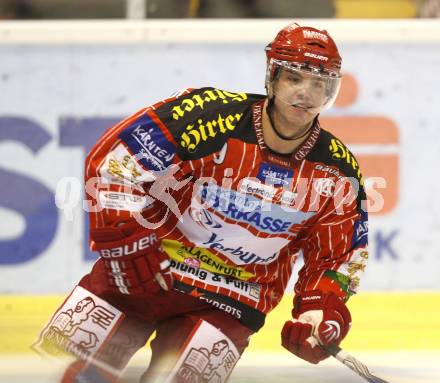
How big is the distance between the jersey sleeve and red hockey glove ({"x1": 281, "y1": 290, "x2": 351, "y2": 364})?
45mm

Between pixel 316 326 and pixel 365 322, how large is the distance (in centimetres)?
162

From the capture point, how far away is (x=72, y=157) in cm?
567

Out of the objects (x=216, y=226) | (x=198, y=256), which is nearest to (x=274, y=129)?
(x=216, y=226)

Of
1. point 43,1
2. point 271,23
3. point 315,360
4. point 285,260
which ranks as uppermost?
point 271,23

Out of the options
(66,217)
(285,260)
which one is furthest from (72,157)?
(285,260)

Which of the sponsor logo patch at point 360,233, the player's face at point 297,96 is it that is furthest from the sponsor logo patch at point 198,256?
the player's face at point 297,96

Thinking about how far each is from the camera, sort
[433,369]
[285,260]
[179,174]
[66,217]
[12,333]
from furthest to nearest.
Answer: [66,217], [12,333], [433,369], [285,260], [179,174]

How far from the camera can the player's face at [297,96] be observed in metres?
3.66

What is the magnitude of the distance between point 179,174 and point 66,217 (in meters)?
2.02

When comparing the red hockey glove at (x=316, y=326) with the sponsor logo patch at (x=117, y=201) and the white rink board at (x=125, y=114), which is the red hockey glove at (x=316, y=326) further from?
the white rink board at (x=125, y=114)

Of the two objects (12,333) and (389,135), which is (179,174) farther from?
(389,135)

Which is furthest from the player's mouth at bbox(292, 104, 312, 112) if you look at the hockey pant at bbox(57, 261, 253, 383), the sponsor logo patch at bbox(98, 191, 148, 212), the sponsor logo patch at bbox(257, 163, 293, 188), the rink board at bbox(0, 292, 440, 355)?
the rink board at bbox(0, 292, 440, 355)

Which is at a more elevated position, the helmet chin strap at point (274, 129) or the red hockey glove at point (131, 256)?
the helmet chin strap at point (274, 129)

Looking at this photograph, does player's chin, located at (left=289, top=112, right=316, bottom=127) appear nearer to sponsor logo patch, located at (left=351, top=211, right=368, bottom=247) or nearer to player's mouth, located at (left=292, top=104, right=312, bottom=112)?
player's mouth, located at (left=292, top=104, right=312, bottom=112)
